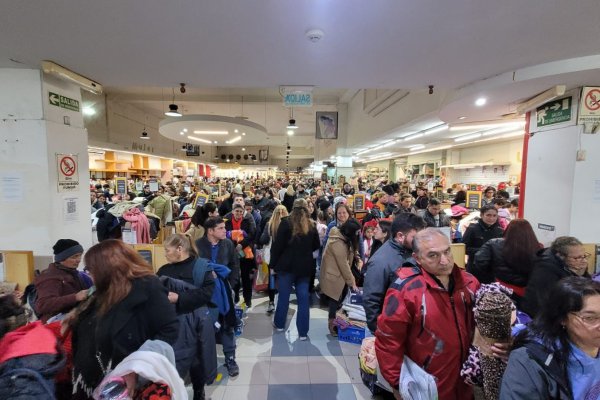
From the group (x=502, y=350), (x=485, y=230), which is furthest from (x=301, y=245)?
(x=485, y=230)

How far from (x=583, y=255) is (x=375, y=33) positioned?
2.53m

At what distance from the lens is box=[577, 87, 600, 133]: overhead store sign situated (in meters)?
3.61

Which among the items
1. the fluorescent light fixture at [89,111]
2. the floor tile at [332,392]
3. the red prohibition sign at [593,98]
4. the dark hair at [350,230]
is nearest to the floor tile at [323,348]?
the floor tile at [332,392]

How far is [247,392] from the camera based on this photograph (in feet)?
9.09

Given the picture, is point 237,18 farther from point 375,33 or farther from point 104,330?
point 104,330

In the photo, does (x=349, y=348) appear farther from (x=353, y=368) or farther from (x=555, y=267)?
(x=555, y=267)

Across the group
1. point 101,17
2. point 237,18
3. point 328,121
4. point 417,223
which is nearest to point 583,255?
point 417,223

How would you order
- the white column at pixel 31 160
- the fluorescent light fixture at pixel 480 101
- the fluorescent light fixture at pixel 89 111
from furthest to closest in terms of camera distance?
the fluorescent light fixture at pixel 89 111
the fluorescent light fixture at pixel 480 101
the white column at pixel 31 160

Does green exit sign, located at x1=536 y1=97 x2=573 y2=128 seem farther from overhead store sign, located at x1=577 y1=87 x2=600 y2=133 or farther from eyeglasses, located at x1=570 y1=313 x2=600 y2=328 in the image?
eyeglasses, located at x1=570 y1=313 x2=600 y2=328

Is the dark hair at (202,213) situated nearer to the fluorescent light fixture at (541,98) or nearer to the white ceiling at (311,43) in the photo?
the white ceiling at (311,43)

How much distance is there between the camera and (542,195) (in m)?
4.25

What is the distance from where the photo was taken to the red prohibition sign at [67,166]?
3613mm

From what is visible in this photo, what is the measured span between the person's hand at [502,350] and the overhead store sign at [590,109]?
152 inches

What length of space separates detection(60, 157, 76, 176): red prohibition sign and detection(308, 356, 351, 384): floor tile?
3867 millimetres
